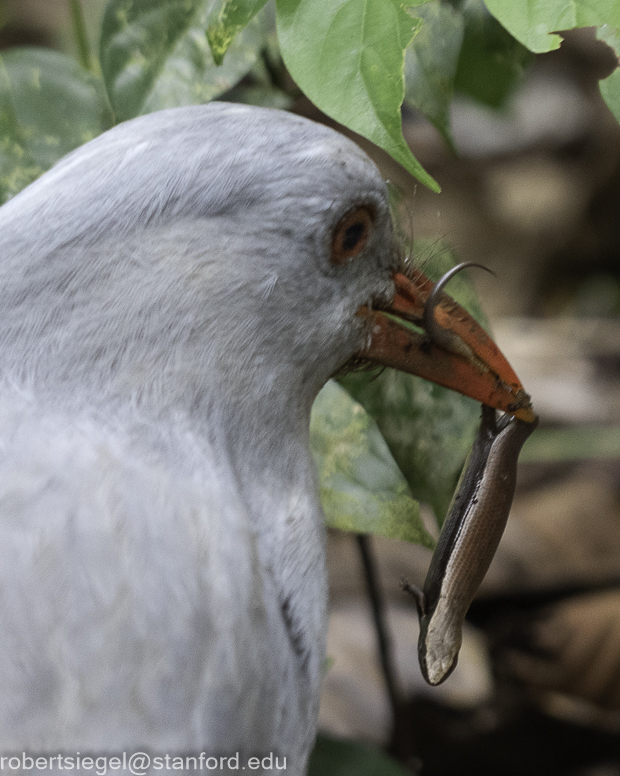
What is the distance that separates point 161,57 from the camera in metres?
0.98

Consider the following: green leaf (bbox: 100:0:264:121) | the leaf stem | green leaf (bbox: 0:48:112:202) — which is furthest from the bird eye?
the leaf stem

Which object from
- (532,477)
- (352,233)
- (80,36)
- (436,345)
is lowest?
(532,477)

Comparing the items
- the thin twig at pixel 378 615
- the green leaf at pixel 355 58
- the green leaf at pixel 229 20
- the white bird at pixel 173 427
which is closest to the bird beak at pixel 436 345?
the white bird at pixel 173 427

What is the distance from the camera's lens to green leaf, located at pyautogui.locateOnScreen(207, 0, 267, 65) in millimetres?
799

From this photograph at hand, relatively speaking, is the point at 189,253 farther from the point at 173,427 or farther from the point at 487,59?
the point at 487,59

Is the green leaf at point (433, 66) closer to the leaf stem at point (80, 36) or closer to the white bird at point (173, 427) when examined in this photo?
the white bird at point (173, 427)

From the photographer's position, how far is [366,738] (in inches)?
70.6

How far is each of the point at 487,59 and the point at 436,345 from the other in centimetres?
44

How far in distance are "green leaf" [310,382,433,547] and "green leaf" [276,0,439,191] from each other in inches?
12.9

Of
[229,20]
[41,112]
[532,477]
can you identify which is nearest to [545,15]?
[229,20]

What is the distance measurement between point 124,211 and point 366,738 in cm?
139

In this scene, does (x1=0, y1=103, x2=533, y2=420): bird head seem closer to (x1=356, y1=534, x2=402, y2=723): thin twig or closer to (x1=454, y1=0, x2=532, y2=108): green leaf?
(x1=454, y1=0, x2=532, y2=108): green leaf

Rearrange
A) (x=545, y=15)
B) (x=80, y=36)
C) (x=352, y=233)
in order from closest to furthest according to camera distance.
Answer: (x=545, y=15), (x=352, y=233), (x=80, y=36)

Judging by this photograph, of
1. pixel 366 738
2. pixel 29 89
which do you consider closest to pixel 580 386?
pixel 366 738
